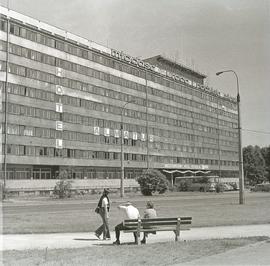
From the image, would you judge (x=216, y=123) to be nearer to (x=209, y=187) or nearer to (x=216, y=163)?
(x=216, y=163)

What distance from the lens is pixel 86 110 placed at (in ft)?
238

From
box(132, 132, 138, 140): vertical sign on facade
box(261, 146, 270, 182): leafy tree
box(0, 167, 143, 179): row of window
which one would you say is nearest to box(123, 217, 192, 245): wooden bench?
box(0, 167, 143, 179): row of window

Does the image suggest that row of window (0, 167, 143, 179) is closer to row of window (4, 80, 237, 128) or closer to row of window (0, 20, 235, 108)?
row of window (4, 80, 237, 128)

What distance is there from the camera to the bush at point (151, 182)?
51719mm

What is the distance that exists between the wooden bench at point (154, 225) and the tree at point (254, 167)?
4167 inches

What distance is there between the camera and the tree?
116 meters

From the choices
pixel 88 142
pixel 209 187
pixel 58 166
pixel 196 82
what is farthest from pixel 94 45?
pixel 196 82

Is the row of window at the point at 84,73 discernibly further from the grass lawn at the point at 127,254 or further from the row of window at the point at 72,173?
the grass lawn at the point at 127,254

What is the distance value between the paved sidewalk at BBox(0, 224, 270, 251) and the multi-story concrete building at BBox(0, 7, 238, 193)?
44867mm

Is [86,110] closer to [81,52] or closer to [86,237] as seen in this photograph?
[81,52]

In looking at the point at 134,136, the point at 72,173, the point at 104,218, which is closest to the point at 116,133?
the point at 134,136

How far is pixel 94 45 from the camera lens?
7494cm

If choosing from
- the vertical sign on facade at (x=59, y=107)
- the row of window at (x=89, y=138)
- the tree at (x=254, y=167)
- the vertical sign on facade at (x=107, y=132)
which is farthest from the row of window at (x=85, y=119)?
the tree at (x=254, y=167)

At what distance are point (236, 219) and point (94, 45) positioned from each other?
60023mm
